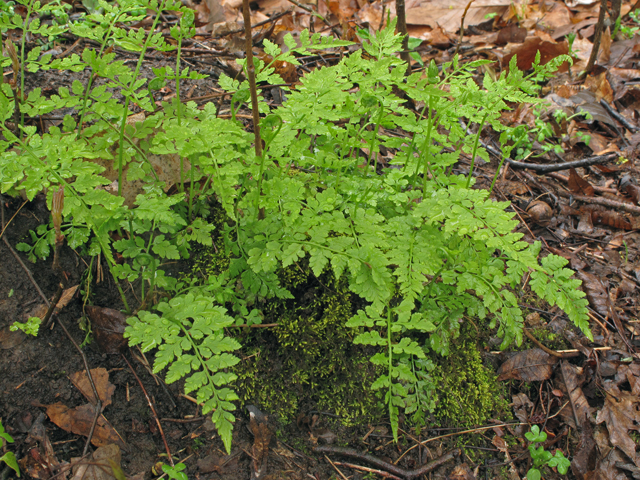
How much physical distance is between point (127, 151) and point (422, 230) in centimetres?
165

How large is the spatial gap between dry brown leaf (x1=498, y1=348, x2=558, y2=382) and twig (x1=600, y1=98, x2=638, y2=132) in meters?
3.01

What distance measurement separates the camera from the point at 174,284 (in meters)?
2.26

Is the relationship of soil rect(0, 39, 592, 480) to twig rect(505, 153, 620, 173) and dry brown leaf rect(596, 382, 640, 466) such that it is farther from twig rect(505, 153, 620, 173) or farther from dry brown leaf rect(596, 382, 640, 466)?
twig rect(505, 153, 620, 173)

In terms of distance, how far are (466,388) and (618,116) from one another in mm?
3685

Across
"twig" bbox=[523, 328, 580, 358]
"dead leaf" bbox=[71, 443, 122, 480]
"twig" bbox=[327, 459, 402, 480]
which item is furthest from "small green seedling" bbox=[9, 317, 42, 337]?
"twig" bbox=[523, 328, 580, 358]

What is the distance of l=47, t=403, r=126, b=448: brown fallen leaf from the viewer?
200 centimetres

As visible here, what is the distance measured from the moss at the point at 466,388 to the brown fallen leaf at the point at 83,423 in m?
1.68

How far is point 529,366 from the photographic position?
271cm

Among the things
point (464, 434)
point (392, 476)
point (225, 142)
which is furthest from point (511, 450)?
point (225, 142)

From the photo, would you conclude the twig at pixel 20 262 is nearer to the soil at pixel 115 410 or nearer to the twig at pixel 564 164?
the soil at pixel 115 410

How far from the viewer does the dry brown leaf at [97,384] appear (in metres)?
2.12

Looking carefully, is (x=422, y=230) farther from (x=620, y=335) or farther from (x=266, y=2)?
(x=266, y=2)

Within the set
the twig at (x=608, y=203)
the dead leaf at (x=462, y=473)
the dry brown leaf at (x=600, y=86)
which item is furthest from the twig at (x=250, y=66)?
the dry brown leaf at (x=600, y=86)

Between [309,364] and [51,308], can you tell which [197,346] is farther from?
[51,308]
